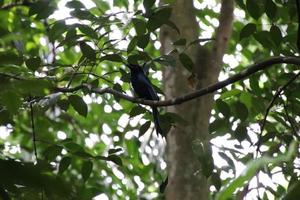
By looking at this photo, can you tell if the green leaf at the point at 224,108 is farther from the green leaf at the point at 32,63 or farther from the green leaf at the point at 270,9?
the green leaf at the point at 32,63

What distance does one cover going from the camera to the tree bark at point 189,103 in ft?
7.84

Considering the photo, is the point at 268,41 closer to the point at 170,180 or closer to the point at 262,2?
the point at 262,2

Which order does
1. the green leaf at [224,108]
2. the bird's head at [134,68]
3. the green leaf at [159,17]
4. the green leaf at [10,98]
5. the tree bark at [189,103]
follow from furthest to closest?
the bird's head at [134,68] < the tree bark at [189,103] < the green leaf at [224,108] < the green leaf at [159,17] < the green leaf at [10,98]

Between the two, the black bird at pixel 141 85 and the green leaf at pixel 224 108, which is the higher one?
the black bird at pixel 141 85

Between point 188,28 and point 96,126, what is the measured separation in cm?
235

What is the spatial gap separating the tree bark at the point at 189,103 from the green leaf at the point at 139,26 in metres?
0.58

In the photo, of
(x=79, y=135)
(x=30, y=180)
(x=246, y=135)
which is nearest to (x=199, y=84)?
(x=246, y=135)

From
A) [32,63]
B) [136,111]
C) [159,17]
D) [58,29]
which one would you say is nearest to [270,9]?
[159,17]

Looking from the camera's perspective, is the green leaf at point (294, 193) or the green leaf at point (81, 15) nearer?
the green leaf at point (294, 193)

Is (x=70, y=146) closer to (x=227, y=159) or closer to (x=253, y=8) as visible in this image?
(x=227, y=159)

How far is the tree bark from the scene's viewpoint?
2.39m

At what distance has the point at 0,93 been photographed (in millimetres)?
985

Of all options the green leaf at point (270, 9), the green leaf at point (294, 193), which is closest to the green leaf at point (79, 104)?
the green leaf at point (270, 9)

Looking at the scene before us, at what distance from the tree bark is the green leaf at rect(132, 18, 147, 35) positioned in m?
0.58
